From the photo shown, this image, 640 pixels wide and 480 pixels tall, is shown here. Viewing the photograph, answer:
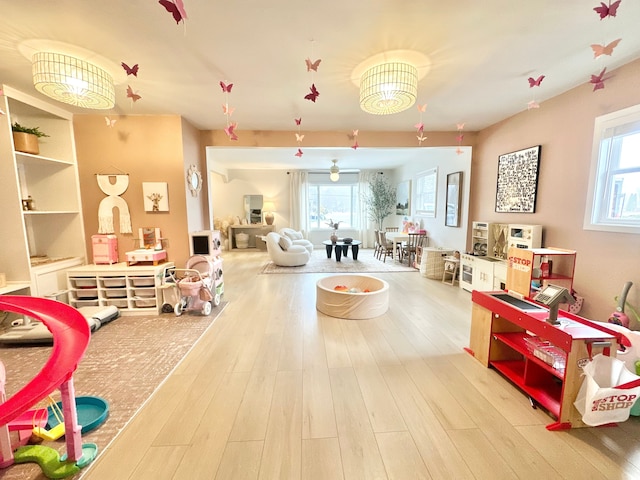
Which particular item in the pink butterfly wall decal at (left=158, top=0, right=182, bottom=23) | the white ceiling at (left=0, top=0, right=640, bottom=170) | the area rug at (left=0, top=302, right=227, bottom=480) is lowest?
the area rug at (left=0, top=302, right=227, bottom=480)

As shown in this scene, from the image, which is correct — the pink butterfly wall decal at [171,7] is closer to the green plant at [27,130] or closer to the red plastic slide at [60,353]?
the red plastic slide at [60,353]

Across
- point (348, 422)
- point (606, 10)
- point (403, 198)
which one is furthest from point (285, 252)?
point (606, 10)

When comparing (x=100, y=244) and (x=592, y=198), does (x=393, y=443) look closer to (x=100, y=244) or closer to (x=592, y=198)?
(x=592, y=198)

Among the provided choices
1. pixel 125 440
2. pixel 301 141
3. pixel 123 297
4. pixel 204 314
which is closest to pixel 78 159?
pixel 123 297

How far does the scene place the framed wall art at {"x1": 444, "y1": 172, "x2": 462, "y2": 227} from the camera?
15.4 feet

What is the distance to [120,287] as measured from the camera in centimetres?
323

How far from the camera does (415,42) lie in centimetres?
191

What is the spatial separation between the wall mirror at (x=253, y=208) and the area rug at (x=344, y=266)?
7.95 ft

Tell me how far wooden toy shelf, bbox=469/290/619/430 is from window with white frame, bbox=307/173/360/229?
6.57 metres

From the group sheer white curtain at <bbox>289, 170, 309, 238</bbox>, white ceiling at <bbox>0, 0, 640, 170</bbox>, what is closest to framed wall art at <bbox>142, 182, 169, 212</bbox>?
white ceiling at <bbox>0, 0, 640, 170</bbox>

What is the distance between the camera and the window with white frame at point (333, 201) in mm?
8470

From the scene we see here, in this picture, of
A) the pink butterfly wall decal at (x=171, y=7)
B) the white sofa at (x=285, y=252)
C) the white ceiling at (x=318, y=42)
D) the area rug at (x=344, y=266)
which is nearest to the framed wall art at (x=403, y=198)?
the area rug at (x=344, y=266)

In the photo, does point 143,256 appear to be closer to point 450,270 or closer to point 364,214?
point 450,270

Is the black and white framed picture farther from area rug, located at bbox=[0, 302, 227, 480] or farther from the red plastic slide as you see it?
the red plastic slide
